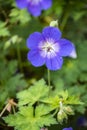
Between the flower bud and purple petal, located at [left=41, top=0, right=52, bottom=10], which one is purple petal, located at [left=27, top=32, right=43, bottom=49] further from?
purple petal, located at [left=41, top=0, right=52, bottom=10]

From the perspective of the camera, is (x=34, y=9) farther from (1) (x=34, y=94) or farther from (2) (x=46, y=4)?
(1) (x=34, y=94)

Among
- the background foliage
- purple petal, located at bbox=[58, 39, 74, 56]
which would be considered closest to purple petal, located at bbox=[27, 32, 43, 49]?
purple petal, located at bbox=[58, 39, 74, 56]

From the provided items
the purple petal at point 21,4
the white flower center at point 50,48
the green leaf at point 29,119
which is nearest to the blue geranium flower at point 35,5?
the purple petal at point 21,4

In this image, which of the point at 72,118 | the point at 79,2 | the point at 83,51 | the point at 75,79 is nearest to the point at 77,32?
the point at 79,2


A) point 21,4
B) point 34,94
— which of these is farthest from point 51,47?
point 21,4

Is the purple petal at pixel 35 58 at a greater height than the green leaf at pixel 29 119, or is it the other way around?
the purple petal at pixel 35 58

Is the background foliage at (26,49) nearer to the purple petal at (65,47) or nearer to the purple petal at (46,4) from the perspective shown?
the purple petal at (46,4)

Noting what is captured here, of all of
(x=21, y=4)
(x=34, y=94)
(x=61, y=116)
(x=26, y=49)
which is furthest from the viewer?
(x=26, y=49)
